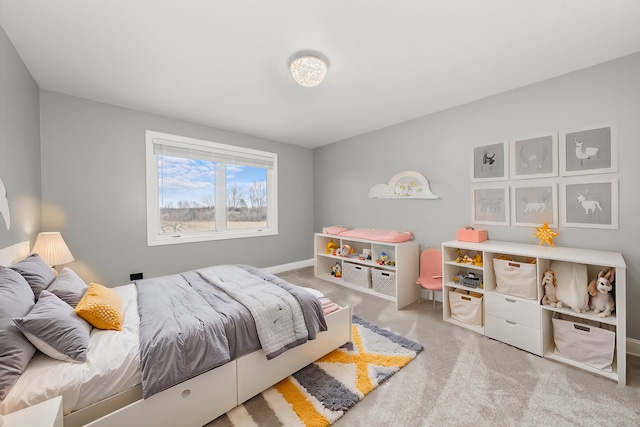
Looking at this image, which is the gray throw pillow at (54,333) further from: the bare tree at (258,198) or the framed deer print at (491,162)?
the framed deer print at (491,162)

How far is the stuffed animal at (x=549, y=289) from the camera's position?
2106mm

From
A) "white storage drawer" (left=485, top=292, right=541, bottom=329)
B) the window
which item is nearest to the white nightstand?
the window

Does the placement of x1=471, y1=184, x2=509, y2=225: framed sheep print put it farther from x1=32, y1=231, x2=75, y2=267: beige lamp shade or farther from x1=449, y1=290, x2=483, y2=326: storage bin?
x1=32, y1=231, x2=75, y2=267: beige lamp shade

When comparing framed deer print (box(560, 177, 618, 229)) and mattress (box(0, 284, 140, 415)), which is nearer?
mattress (box(0, 284, 140, 415))

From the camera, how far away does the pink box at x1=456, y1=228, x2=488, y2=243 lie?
8.74ft

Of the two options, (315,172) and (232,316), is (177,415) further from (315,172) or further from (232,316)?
(315,172)

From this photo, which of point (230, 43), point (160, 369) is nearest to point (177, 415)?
point (160, 369)

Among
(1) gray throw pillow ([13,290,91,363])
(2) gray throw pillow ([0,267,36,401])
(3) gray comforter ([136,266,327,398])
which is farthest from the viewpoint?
(3) gray comforter ([136,266,327,398])

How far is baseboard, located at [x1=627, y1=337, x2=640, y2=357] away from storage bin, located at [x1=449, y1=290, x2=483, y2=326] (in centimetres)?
103

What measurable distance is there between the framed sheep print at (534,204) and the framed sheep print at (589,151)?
0.20 m

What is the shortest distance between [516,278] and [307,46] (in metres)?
2.63

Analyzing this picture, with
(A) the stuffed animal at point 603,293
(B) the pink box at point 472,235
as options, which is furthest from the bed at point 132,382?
(A) the stuffed animal at point 603,293

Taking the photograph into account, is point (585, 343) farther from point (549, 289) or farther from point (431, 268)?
point (431, 268)

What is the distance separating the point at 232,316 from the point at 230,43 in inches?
77.4
